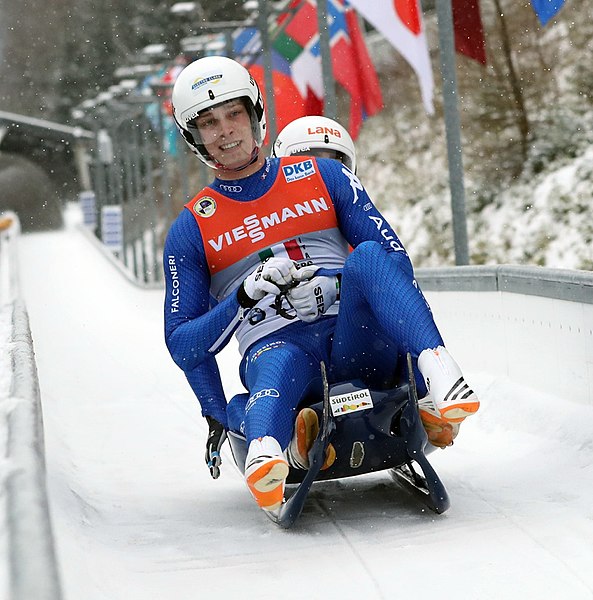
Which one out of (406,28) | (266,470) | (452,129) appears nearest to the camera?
(266,470)

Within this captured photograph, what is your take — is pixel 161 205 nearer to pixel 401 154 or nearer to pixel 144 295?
pixel 401 154

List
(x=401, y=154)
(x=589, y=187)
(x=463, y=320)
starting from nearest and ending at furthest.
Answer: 1. (x=463, y=320)
2. (x=589, y=187)
3. (x=401, y=154)

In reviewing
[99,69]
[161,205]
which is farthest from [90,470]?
[99,69]

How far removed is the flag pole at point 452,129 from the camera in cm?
907

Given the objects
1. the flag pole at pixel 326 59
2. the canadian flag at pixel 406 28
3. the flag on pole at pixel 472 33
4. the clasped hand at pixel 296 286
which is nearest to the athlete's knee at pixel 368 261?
the clasped hand at pixel 296 286

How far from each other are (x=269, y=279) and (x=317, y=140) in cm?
184

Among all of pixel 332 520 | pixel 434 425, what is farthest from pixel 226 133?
pixel 332 520

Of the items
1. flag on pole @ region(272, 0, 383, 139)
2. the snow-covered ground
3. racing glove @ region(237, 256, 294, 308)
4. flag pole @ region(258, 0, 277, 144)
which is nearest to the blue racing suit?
racing glove @ region(237, 256, 294, 308)

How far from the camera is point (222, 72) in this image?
14.7ft

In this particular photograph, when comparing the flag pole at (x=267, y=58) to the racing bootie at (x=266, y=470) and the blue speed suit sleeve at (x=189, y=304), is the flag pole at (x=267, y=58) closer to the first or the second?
the blue speed suit sleeve at (x=189, y=304)

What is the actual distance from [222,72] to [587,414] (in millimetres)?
2133

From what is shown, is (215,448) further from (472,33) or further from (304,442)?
(472,33)

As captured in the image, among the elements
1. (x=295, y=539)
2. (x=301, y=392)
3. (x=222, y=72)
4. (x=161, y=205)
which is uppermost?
(x=222, y=72)

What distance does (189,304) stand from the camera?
4.40 meters
